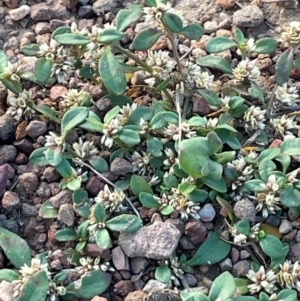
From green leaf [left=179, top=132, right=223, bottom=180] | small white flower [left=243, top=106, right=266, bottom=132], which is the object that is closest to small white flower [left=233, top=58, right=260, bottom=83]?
small white flower [left=243, top=106, right=266, bottom=132]

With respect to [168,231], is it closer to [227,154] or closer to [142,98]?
[227,154]

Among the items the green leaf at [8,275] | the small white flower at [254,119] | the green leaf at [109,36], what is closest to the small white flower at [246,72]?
the small white flower at [254,119]

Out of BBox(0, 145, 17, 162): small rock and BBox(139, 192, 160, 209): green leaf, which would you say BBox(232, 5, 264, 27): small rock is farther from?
BBox(0, 145, 17, 162): small rock

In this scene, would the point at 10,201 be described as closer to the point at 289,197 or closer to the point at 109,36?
the point at 109,36

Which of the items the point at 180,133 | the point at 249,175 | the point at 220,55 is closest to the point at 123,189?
the point at 180,133

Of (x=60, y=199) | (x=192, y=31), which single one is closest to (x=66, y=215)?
(x=60, y=199)
